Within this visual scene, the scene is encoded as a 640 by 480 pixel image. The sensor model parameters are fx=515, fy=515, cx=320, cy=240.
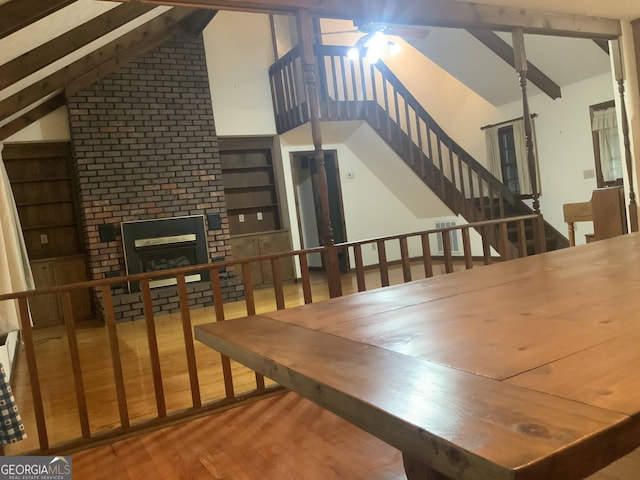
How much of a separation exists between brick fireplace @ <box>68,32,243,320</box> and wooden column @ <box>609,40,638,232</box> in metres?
4.65

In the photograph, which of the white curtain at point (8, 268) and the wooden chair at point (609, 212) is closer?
the white curtain at point (8, 268)

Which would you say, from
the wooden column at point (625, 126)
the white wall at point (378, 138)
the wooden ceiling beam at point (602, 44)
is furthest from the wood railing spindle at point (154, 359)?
the wooden ceiling beam at point (602, 44)

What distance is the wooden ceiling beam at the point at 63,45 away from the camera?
13.6ft

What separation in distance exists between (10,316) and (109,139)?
378cm

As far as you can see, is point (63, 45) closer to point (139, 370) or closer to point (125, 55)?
point (125, 55)

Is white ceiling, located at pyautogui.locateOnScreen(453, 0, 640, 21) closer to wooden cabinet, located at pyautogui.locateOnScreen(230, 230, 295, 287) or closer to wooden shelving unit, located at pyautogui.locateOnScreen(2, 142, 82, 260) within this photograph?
wooden cabinet, located at pyautogui.locateOnScreen(230, 230, 295, 287)

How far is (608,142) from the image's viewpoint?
6.38 meters

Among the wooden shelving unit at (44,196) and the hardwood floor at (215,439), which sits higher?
the wooden shelving unit at (44,196)

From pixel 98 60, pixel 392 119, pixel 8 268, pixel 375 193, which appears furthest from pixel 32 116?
pixel 375 193

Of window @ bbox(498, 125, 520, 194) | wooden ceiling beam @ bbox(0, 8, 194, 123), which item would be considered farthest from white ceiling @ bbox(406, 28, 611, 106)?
wooden ceiling beam @ bbox(0, 8, 194, 123)

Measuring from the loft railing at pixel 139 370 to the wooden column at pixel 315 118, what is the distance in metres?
0.05

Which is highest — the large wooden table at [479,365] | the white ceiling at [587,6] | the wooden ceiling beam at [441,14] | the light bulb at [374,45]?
the light bulb at [374,45]

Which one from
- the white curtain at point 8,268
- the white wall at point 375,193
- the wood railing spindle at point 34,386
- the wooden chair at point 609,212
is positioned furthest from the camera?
the white wall at point 375,193

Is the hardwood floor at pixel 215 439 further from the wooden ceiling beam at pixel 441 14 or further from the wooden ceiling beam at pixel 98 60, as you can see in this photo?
the wooden ceiling beam at pixel 98 60
